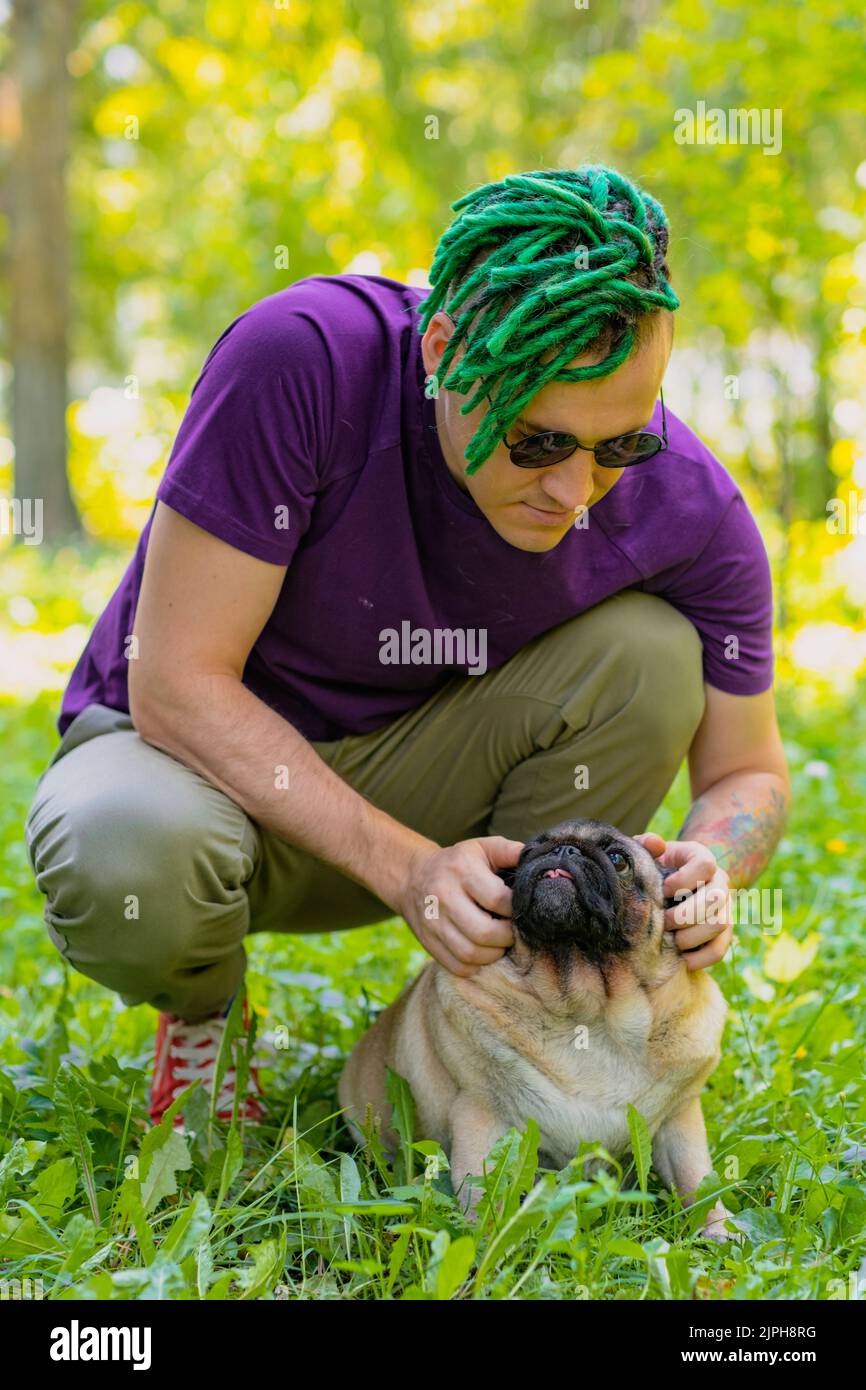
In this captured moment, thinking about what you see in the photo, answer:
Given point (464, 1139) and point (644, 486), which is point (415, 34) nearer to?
point (644, 486)

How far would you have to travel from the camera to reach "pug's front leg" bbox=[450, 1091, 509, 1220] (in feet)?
7.27

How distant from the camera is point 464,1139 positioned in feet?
7.40

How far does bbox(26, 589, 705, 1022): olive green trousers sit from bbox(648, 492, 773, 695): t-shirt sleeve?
0.06m

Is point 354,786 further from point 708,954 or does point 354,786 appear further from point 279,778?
point 708,954

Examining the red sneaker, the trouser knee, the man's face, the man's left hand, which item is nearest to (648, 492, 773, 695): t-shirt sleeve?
the man's face

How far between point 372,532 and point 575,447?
1.48 ft

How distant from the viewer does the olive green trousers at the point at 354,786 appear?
234 cm

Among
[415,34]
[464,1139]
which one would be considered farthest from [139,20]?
[464,1139]

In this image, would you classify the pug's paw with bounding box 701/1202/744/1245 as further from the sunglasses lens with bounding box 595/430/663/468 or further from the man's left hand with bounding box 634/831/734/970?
the sunglasses lens with bounding box 595/430/663/468

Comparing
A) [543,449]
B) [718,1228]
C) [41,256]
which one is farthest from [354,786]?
[41,256]

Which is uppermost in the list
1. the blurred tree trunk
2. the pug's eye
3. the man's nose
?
the blurred tree trunk

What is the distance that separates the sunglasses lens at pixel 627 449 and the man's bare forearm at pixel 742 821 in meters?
0.75

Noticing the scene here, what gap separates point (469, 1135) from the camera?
226cm

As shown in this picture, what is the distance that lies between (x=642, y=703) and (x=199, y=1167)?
1147mm
